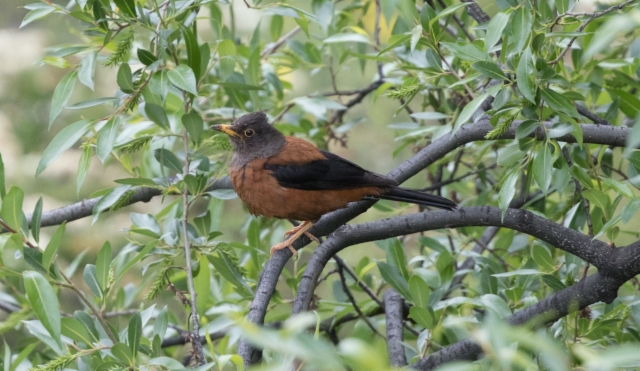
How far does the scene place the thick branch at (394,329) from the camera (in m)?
3.28

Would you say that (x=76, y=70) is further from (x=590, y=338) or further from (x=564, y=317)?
(x=590, y=338)

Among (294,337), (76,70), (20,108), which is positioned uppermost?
(76,70)

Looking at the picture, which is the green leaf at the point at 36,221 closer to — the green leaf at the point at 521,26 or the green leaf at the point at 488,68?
the green leaf at the point at 488,68

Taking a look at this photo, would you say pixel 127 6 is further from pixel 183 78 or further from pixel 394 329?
pixel 394 329

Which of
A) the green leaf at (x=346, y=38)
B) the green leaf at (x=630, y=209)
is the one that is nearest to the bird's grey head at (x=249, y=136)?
the green leaf at (x=346, y=38)

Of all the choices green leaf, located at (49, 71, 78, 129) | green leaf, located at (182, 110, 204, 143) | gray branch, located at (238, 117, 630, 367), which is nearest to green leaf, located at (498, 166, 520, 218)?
gray branch, located at (238, 117, 630, 367)

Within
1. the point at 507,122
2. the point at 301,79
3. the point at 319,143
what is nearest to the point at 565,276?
the point at 507,122

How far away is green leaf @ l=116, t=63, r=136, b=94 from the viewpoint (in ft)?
9.90

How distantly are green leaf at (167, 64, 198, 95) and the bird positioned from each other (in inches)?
57.6

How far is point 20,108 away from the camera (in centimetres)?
984

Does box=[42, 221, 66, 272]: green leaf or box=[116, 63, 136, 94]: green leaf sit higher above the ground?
box=[116, 63, 136, 94]: green leaf

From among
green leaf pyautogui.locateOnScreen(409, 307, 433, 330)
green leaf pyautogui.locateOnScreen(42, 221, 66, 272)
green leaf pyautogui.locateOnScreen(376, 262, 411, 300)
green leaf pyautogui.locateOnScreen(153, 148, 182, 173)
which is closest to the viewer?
green leaf pyautogui.locateOnScreen(42, 221, 66, 272)

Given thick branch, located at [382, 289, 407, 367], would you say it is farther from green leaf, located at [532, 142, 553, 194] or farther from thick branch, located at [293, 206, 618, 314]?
green leaf, located at [532, 142, 553, 194]

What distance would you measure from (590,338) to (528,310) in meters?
0.43
